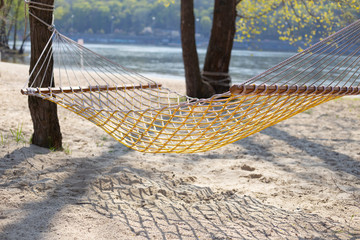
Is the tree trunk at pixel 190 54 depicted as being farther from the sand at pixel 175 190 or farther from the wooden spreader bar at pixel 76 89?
the wooden spreader bar at pixel 76 89

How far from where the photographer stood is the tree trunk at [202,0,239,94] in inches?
189

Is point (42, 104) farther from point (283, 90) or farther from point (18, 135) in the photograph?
point (283, 90)

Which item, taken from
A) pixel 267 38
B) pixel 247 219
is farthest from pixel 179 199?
pixel 267 38

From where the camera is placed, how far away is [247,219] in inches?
71.4

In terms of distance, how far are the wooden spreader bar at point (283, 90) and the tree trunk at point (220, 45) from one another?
3145 mm

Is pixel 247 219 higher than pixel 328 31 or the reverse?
the reverse

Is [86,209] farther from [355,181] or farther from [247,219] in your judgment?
[355,181]

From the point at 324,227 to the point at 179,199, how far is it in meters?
0.69

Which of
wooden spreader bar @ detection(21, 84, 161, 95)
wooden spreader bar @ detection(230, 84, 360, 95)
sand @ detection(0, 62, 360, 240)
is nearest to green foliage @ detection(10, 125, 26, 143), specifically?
sand @ detection(0, 62, 360, 240)

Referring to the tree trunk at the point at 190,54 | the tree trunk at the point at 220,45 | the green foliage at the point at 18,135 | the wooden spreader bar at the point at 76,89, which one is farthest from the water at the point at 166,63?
the green foliage at the point at 18,135

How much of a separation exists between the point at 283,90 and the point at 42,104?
1537 mm

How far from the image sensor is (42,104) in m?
2.50

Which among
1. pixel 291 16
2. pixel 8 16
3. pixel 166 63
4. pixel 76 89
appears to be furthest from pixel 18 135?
pixel 166 63

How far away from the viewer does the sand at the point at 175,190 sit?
1656mm
